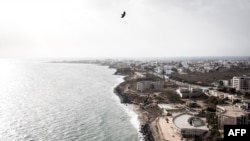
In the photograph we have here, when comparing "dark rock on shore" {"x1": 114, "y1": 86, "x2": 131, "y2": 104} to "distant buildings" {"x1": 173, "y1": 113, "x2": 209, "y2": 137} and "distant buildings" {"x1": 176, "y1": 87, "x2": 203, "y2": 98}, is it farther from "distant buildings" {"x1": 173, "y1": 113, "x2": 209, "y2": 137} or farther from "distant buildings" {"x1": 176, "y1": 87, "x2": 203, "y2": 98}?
"distant buildings" {"x1": 173, "y1": 113, "x2": 209, "y2": 137}

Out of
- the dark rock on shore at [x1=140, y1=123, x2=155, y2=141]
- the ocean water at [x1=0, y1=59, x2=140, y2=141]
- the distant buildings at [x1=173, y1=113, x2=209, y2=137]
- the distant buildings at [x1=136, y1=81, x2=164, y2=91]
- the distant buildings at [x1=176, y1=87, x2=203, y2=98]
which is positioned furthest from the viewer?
the distant buildings at [x1=136, y1=81, x2=164, y2=91]

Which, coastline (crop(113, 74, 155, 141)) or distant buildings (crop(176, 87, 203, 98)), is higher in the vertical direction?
distant buildings (crop(176, 87, 203, 98))

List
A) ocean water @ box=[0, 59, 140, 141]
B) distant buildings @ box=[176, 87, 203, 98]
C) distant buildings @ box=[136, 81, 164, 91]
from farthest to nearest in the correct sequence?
1. distant buildings @ box=[136, 81, 164, 91]
2. distant buildings @ box=[176, 87, 203, 98]
3. ocean water @ box=[0, 59, 140, 141]

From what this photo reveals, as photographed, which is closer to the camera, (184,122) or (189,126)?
(189,126)

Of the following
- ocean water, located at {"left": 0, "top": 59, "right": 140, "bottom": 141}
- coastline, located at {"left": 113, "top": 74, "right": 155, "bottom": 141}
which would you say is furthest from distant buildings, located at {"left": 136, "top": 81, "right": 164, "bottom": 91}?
ocean water, located at {"left": 0, "top": 59, "right": 140, "bottom": 141}

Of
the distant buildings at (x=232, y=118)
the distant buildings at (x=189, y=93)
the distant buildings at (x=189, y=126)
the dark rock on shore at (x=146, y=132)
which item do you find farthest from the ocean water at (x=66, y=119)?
the distant buildings at (x=189, y=93)

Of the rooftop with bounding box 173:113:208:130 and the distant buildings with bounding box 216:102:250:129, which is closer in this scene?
the rooftop with bounding box 173:113:208:130

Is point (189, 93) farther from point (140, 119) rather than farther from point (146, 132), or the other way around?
point (146, 132)

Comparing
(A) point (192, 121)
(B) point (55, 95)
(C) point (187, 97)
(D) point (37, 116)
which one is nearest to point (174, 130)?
(A) point (192, 121)

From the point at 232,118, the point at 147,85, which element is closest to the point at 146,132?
the point at 232,118

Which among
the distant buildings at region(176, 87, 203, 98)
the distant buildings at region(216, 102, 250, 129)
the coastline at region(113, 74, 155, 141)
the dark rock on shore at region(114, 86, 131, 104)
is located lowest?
the coastline at region(113, 74, 155, 141)

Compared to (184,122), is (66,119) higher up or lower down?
lower down
